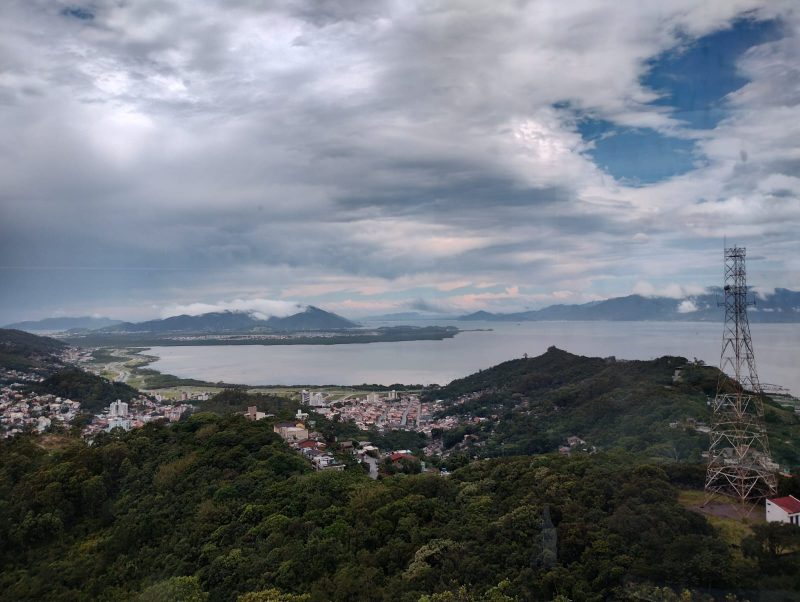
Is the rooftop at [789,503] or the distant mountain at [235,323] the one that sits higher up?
the distant mountain at [235,323]

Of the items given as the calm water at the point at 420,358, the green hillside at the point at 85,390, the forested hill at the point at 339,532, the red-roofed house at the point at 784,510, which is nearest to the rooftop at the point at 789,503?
the red-roofed house at the point at 784,510

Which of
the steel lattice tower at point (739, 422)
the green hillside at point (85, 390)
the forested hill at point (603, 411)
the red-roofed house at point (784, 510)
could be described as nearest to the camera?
the red-roofed house at point (784, 510)

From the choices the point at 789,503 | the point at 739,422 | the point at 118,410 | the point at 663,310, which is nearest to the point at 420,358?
the point at 663,310

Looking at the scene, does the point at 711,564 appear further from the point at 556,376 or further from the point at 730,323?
the point at 556,376

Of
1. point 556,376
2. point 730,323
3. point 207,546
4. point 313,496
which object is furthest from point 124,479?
point 556,376

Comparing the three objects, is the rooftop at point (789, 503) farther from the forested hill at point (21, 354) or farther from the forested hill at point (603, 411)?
the forested hill at point (21, 354)

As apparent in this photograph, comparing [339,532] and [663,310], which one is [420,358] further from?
[339,532]

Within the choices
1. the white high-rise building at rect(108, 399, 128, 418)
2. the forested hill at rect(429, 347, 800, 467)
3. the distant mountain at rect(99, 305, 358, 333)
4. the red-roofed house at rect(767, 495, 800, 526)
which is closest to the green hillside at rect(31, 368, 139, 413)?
the white high-rise building at rect(108, 399, 128, 418)
